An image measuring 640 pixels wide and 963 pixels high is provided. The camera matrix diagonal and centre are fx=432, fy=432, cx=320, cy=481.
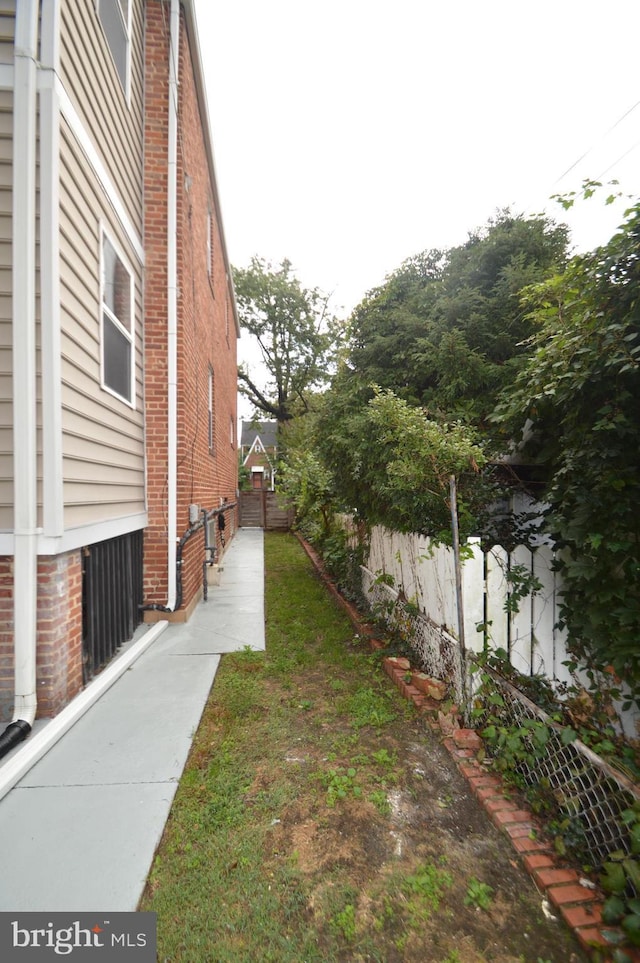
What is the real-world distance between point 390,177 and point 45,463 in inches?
307

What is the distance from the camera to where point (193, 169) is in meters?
5.68

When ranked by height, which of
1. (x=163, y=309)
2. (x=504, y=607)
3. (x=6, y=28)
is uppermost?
(x=6, y=28)

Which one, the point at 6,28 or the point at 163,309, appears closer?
the point at 6,28

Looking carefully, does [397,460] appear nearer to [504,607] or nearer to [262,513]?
[504,607]

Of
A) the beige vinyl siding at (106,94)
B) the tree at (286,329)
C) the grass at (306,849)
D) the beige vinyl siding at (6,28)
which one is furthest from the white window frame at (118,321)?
the tree at (286,329)

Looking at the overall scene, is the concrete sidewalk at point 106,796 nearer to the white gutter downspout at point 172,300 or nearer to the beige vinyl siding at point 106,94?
the white gutter downspout at point 172,300

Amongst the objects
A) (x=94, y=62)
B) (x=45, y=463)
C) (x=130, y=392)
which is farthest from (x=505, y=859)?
(x=94, y=62)

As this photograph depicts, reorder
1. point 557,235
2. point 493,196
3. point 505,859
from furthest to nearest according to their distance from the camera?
point 493,196, point 557,235, point 505,859

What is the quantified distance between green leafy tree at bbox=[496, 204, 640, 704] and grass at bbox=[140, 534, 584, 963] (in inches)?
45.9

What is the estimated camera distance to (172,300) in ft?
15.7

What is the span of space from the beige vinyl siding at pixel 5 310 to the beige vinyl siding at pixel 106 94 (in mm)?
540

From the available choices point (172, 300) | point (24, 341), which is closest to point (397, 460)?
point (24, 341)

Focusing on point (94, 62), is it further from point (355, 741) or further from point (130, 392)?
point (355, 741)

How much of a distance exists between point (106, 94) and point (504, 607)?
16.9ft
